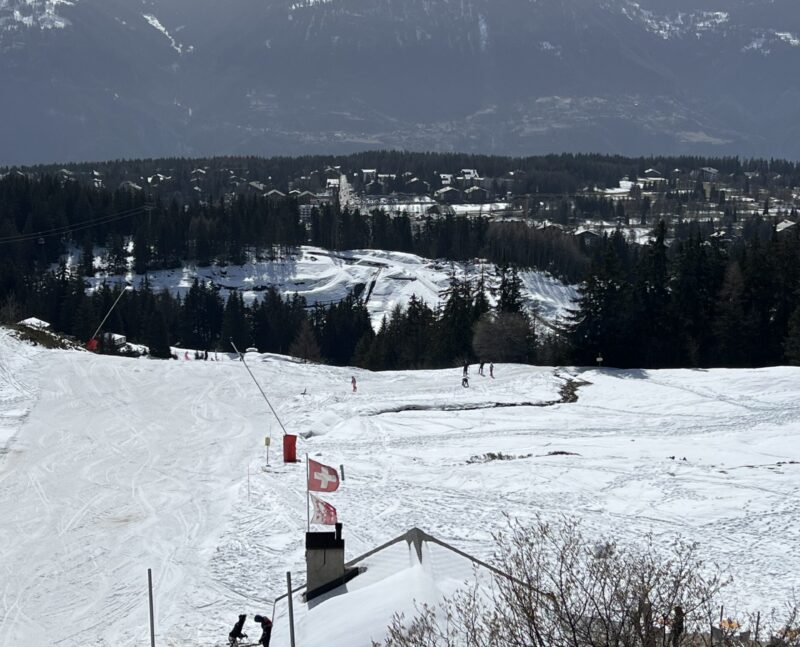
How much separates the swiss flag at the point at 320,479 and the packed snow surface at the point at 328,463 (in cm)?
185

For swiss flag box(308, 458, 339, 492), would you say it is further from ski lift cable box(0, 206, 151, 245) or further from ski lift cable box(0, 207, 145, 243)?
ski lift cable box(0, 207, 145, 243)

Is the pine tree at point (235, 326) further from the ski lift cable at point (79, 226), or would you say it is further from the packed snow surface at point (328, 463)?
the packed snow surface at point (328, 463)

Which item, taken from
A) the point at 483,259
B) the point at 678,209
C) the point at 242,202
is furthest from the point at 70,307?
the point at 678,209

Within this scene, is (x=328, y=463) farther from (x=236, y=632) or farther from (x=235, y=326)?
(x=235, y=326)

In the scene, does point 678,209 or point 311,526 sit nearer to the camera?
point 311,526

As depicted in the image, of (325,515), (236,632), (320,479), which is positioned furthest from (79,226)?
(236,632)

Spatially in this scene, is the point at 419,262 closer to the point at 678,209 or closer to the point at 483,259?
the point at 483,259

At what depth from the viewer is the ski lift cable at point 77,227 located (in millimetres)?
120562

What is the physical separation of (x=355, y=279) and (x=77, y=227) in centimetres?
3952

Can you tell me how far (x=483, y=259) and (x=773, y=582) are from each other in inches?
4320

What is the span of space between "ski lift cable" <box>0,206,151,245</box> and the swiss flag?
105992 mm

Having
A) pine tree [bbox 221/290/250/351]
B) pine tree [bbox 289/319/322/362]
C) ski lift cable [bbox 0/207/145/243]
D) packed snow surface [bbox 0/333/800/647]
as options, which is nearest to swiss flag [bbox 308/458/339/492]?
packed snow surface [bbox 0/333/800/647]

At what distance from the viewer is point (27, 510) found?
1118 inches

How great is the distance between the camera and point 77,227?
419 feet
